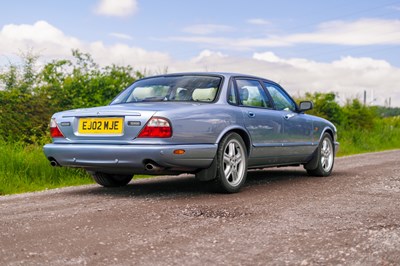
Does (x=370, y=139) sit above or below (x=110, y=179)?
below

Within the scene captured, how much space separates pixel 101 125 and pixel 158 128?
72 cm

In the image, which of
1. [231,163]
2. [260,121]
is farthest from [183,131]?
[260,121]

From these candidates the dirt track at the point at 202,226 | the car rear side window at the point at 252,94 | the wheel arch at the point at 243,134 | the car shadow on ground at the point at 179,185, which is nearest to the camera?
the dirt track at the point at 202,226

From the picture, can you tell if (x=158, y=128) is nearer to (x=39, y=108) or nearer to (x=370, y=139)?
(x=39, y=108)

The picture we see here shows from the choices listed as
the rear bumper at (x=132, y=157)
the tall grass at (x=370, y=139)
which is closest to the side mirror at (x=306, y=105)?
the rear bumper at (x=132, y=157)

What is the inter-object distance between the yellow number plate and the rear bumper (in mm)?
171

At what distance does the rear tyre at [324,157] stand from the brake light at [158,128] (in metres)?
3.49

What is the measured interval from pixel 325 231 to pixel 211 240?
95 cm

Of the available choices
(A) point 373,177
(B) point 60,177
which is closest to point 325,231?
(A) point 373,177

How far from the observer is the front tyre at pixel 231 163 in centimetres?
682

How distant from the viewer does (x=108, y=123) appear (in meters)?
6.56

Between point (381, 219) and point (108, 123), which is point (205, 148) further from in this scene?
point (381, 219)

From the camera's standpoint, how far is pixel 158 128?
6.30 metres

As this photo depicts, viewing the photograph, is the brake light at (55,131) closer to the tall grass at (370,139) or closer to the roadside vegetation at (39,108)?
the roadside vegetation at (39,108)
